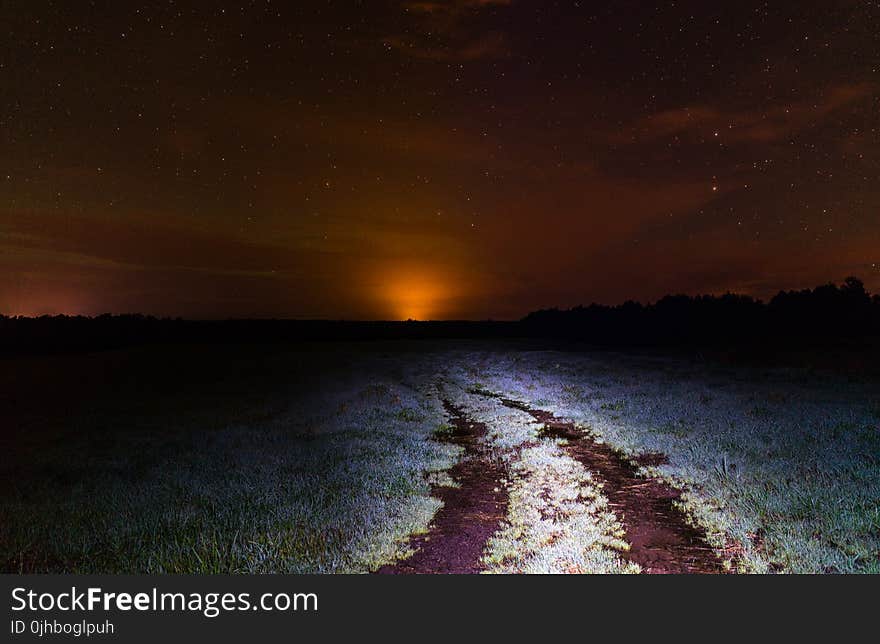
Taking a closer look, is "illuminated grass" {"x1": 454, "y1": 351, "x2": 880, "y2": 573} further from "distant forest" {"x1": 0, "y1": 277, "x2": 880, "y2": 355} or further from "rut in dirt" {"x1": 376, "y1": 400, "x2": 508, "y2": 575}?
"distant forest" {"x1": 0, "y1": 277, "x2": 880, "y2": 355}

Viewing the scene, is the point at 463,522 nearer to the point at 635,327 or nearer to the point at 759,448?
the point at 759,448

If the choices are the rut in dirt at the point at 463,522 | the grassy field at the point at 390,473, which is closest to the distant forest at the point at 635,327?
the grassy field at the point at 390,473

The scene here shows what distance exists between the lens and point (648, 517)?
9312mm

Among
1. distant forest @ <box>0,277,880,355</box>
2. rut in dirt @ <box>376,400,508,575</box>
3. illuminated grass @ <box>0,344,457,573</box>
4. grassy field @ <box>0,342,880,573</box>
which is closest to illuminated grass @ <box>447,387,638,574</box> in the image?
grassy field @ <box>0,342,880,573</box>

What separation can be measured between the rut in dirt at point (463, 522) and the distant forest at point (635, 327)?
5645 centimetres

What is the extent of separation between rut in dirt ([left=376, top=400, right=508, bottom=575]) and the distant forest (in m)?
56.4

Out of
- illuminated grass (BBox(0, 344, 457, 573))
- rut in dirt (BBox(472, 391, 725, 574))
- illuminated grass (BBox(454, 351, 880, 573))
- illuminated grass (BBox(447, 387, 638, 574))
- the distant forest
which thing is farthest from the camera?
the distant forest

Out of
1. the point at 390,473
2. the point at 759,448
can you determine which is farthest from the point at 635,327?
the point at 390,473

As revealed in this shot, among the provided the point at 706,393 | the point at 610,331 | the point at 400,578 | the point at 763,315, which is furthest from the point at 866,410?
the point at 610,331

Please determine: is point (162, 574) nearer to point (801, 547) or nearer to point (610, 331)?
point (801, 547)

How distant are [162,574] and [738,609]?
24.8 feet

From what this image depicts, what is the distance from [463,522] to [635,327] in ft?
330

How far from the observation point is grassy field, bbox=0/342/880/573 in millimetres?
7965

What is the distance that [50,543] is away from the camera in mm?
8734
